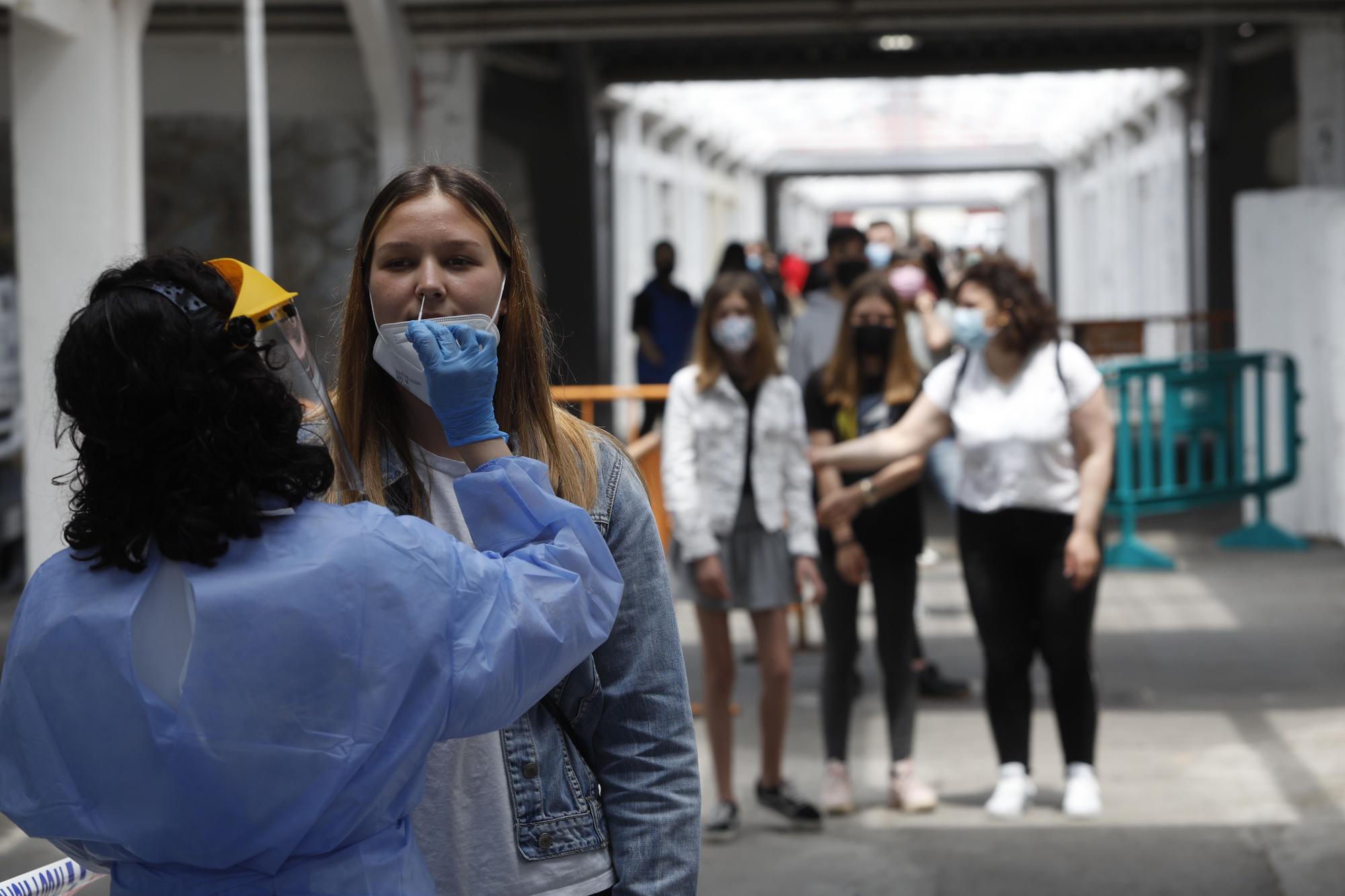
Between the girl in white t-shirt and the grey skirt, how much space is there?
21 cm

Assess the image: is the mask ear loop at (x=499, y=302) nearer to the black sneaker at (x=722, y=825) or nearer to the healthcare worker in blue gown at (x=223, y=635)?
the healthcare worker in blue gown at (x=223, y=635)

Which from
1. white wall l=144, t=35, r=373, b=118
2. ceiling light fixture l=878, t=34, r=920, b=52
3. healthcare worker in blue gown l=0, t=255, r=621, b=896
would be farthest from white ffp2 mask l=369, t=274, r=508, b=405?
ceiling light fixture l=878, t=34, r=920, b=52

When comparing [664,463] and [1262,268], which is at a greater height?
[1262,268]

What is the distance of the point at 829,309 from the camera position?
26.2ft

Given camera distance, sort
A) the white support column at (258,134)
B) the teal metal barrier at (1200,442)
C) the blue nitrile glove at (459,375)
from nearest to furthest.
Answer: the blue nitrile glove at (459,375) < the white support column at (258,134) < the teal metal barrier at (1200,442)

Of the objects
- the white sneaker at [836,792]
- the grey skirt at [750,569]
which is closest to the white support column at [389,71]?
the grey skirt at [750,569]

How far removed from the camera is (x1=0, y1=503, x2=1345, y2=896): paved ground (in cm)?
505

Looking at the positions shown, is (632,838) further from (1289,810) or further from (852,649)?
(1289,810)

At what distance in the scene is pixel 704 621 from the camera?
550 centimetres

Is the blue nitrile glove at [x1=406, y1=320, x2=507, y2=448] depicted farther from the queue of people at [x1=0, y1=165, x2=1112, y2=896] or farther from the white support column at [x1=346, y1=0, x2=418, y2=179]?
the white support column at [x1=346, y1=0, x2=418, y2=179]

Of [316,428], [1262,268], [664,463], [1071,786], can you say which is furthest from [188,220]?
[316,428]

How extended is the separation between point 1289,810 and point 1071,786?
0.74m

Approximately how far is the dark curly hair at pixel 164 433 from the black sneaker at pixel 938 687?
5990mm

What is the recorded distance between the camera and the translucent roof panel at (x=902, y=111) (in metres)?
22.3
